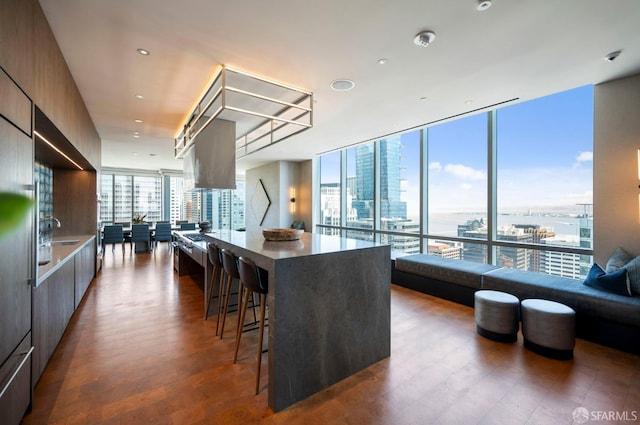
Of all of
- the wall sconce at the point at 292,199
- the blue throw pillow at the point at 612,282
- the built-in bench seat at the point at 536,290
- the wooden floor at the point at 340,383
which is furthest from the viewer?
the wall sconce at the point at 292,199

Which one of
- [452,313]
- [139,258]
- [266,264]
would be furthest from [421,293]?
[139,258]

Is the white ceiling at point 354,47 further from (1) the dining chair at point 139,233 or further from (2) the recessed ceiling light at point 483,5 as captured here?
(1) the dining chair at point 139,233

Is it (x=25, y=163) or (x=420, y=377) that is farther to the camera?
(x=420, y=377)

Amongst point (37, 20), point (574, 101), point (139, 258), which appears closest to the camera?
point (37, 20)

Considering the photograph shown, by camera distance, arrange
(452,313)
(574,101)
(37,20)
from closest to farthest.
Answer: (37,20)
(452,313)
(574,101)

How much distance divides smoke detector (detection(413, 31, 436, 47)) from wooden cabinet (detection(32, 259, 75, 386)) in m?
3.65

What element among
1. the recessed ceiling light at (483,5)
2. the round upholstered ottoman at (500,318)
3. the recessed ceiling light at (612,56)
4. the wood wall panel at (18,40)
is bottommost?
the round upholstered ottoman at (500,318)

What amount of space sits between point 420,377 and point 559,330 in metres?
1.43

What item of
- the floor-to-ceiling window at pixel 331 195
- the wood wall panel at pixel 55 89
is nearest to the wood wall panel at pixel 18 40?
the wood wall panel at pixel 55 89

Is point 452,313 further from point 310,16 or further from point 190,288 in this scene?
point 190,288

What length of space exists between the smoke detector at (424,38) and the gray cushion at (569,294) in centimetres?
293

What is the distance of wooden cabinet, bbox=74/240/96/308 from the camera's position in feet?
12.2

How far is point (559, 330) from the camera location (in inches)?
99.7

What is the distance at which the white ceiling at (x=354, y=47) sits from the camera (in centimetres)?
211
